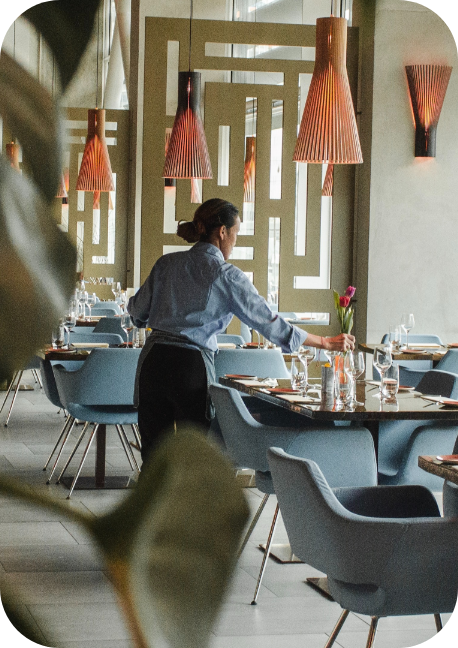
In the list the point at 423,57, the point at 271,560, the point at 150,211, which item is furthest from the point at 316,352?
the point at 423,57

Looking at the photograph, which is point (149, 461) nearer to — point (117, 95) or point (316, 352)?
point (117, 95)

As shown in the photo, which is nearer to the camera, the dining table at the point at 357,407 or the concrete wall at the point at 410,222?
the dining table at the point at 357,407

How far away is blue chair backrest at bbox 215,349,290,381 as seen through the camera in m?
4.86

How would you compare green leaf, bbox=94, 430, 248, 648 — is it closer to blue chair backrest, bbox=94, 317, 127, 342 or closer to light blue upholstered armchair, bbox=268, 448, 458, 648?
light blue upholstered armchair, bbox=268, 448, 458, 648

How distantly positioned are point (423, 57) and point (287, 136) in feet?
14.5

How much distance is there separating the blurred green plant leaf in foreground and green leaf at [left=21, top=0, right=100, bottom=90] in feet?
0.33

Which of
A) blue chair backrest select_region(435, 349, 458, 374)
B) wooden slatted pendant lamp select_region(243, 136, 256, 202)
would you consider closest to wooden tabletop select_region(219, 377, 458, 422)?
blue chair backrest select_region(435, 349, 458, 374)

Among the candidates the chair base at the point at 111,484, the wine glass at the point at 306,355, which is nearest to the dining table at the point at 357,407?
the wine glass at the point at 306,355

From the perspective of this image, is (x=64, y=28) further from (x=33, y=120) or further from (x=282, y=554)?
(x=282, y=554)

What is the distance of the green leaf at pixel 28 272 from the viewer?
205mm

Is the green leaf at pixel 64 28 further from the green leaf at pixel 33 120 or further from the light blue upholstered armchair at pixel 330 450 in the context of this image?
the light blue upholstered armchair at pixel 330 450

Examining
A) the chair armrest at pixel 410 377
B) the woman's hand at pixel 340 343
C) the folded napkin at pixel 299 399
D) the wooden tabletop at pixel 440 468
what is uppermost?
the woman's hand at pixel 340 343

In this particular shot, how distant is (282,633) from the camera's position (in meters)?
2.99

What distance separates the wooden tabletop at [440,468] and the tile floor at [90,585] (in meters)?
0.60
